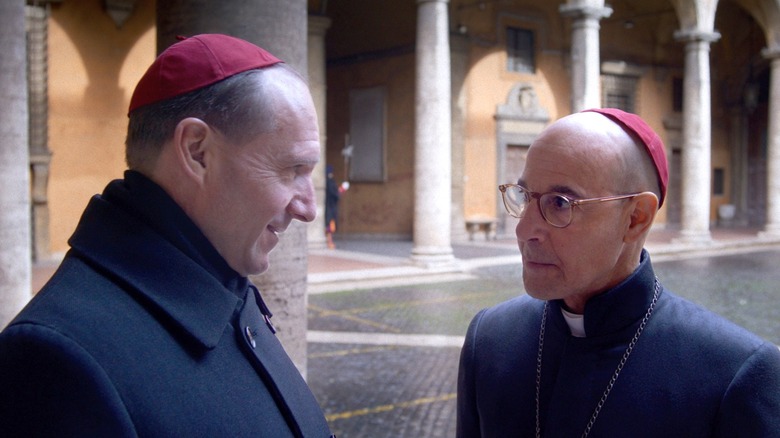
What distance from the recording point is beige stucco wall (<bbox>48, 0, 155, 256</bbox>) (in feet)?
41.6

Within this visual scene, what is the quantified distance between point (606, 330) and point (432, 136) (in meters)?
11.6

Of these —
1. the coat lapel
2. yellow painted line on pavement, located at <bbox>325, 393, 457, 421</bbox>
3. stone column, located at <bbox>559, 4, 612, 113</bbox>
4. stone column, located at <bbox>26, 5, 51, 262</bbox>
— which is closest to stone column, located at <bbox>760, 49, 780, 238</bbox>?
stone column, located at <bbox>559, 4, 612, 113</bbox>

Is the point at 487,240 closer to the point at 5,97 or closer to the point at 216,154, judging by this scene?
the point at 5,97

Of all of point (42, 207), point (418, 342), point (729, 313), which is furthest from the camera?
point (42, 207)

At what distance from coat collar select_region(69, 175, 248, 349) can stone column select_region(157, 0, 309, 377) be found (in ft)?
8.08

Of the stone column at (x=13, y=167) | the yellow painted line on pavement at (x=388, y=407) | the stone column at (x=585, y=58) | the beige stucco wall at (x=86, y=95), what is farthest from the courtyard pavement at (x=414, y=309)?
the beige stucco wall at (x=86, y=95)

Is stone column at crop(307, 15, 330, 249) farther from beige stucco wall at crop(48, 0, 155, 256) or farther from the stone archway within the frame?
the stone archway

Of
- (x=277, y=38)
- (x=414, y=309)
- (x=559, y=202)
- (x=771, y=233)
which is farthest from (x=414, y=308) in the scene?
(x=771, y=233)

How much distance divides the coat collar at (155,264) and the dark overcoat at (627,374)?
2.26 ft

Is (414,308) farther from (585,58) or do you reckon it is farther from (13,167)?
(585,58)

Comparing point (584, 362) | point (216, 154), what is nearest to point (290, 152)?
point (216, 154)

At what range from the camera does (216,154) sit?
134cm

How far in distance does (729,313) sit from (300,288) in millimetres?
6701

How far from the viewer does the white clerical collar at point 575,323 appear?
5.57 ft
